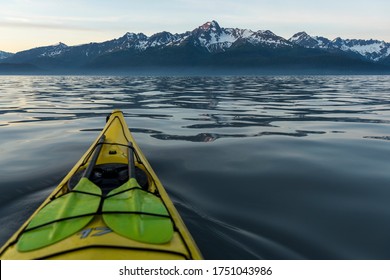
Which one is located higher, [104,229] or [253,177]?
[104,229]

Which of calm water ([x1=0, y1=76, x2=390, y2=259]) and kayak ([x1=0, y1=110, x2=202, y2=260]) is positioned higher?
kayak ([x1=0, y1=110, x2=202, y2=260])

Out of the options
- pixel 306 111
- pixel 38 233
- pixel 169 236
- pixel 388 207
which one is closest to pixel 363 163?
pixel 388 207

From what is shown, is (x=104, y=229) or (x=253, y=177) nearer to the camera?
(x=104, y=229)

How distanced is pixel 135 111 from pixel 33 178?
11692 millimetres

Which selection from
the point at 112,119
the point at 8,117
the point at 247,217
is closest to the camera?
the point at 247,217

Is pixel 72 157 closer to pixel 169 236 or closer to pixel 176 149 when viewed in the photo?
pixel 176 149

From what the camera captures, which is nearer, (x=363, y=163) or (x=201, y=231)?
(x=201, y=231)

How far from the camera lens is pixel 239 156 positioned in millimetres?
9273

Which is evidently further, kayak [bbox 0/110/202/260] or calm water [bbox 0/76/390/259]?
calm water [bbox 0/76/390/259]

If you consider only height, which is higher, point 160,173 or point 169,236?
point 169,236

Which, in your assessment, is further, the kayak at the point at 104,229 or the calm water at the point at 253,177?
the calm water at the point at 253,177

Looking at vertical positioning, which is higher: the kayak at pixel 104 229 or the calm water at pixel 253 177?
Result: the kayak at pixel 104 229

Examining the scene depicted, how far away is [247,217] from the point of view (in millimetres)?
5602

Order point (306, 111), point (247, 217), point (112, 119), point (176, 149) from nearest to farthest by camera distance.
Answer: point (247, 217) < point (112, 119) < point (176, 149) < point (306, 111)
